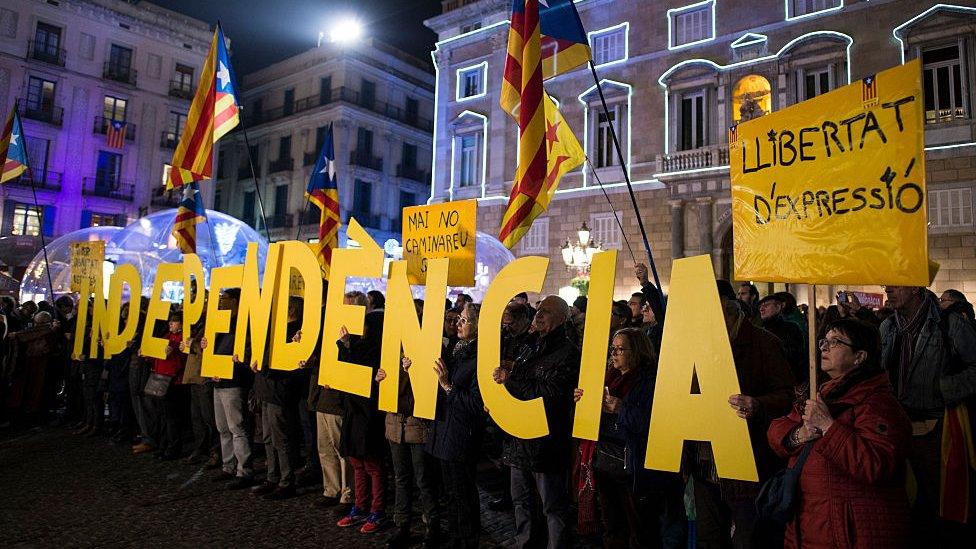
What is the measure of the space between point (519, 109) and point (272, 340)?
335 centimetres

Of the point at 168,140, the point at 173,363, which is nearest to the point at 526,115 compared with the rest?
the point at 173,363

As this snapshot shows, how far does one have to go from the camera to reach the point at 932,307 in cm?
448

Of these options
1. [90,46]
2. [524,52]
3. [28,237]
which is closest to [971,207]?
[524,52]

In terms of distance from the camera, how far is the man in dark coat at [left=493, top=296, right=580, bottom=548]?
4.09 m

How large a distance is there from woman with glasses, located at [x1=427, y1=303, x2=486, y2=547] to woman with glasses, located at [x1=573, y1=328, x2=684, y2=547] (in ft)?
2.99

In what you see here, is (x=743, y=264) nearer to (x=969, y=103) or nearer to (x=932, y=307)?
(x=932, y=307)

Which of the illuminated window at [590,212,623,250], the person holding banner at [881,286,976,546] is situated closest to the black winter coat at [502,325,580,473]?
the person holding banner at [881,286,976,546]

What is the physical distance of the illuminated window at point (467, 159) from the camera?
23.1 m

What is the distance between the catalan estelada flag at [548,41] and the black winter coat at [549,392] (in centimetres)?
275

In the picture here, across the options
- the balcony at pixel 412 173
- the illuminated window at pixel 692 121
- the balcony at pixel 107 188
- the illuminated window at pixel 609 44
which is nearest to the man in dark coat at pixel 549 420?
the illuminated window at pixel 692 121

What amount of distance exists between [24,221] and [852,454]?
3570 cm

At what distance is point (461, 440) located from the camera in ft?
14.6

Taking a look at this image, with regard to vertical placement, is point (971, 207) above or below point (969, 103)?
below

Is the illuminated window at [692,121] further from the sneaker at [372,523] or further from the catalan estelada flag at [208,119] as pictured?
the sneaker at [372,523]
